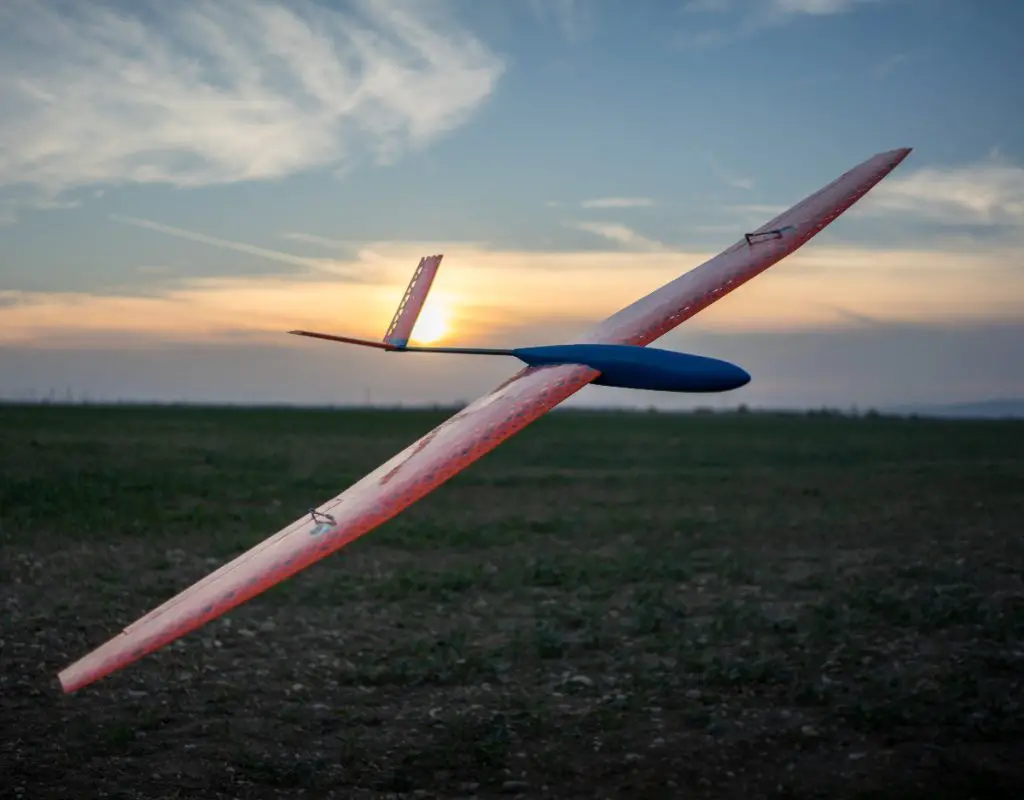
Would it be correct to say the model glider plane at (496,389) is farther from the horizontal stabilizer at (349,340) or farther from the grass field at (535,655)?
the grass field at (535,655)

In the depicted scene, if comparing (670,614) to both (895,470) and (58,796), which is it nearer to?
(58,796)

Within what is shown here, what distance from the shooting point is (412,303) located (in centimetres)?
820

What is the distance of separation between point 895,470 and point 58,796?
39.5 m

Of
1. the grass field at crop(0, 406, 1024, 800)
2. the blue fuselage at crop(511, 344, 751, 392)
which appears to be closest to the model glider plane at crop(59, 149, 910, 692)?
the blue fuselage at crop(511, 344, 751, 392)

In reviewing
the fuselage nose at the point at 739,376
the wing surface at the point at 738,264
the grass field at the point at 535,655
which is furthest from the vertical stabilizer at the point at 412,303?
the grass field at the point at 535,655

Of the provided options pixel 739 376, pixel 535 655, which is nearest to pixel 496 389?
pixel 739 376

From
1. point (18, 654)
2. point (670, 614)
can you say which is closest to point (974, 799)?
point (670, 614)

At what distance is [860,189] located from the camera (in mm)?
7895

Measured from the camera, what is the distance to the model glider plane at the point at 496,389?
5051 mm

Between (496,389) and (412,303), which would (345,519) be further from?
(412,303)

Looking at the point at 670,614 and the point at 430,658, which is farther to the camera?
the point at 670,614

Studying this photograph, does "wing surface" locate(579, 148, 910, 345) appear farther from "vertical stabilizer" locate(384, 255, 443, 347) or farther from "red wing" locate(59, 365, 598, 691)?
"vertical stabilizer" locate(384, 255, 443, 347)

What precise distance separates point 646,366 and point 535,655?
645cm

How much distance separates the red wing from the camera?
4.95 meters
